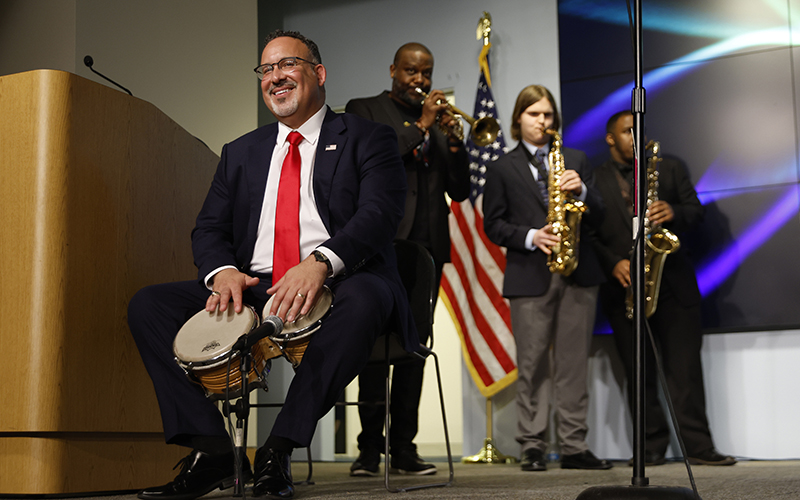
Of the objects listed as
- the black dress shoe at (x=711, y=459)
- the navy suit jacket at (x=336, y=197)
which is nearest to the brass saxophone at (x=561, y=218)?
the black dress shoe at (x=711, y=459)

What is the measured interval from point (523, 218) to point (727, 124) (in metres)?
1.32

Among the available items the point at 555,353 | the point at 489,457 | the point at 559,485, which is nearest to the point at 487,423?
the point at 489,457

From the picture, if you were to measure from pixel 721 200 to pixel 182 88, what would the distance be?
3125mm

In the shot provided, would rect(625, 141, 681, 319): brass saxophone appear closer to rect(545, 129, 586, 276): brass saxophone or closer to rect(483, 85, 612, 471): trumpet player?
rect(483, 85, 612, 471): trumpet player

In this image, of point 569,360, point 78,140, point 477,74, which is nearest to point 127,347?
point 78,140

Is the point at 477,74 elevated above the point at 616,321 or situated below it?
above

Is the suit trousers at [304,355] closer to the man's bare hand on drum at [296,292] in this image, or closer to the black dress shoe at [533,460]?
the man's bare hand on drum at [296,292]

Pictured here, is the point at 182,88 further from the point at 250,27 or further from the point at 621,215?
the point at 621,215

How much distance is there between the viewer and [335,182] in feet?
7.53

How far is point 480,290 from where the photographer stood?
4.45 metres

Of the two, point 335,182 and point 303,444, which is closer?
point 303,444

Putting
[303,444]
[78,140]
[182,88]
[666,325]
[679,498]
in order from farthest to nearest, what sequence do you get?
1. [182,88]
2. [666,325]
3. [78,140]
4. [303,444]
5. [679,498]

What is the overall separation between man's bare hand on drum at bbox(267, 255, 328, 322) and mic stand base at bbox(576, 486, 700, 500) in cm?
80

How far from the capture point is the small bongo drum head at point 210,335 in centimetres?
186
